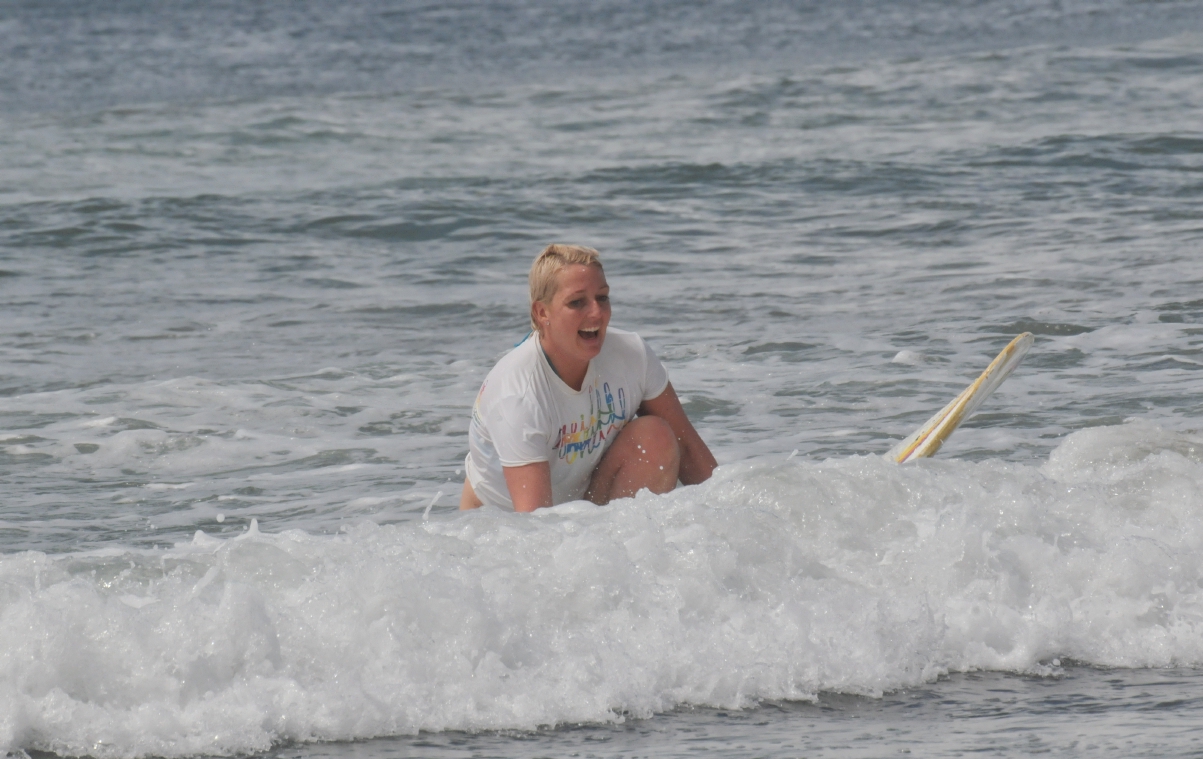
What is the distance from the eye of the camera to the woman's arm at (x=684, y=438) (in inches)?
233

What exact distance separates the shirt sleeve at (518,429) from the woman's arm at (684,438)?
610 millimetres

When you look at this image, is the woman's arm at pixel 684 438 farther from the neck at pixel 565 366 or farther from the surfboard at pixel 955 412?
the surfboard at pixel 955 412

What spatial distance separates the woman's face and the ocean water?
1.90 ft

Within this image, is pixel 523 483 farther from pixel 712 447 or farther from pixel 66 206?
pixel 66 206

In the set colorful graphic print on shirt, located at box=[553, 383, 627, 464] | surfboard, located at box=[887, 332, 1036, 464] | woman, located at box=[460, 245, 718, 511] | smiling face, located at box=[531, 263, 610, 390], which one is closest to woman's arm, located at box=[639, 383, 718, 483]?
woman, located at box=[460, 245, 718, 511]

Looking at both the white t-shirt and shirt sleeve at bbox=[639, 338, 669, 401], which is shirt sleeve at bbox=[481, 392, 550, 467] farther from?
shirt sleeve at bbox=[639, 338, 669, 401]

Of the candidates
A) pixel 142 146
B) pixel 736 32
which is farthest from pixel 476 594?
pixel 736 32

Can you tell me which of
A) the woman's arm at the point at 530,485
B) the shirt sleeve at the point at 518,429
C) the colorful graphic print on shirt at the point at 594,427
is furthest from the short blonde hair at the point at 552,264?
the woman's arm at the point at 530,485

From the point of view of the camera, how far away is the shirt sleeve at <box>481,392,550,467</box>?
5.41m

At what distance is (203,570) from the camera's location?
4969mm

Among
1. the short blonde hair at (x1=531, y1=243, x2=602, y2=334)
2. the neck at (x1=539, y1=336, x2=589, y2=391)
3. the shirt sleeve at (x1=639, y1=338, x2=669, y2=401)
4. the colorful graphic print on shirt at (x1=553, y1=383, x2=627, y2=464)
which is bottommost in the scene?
the colorful graphic print on shirt at (x1=553, y1=383, x2=627, y2=464)

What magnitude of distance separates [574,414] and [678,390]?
319 centimetres

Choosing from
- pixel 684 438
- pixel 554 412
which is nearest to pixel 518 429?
pixel 554 412

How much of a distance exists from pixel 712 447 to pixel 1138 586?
9.49ft
